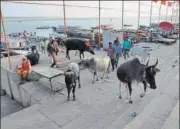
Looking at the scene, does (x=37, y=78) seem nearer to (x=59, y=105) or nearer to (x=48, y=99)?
(x=48, y=99)

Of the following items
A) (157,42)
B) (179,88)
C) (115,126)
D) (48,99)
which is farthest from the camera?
(157,42)

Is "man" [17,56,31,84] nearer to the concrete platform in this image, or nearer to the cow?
the concrete platform

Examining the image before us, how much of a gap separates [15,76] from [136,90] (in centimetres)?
577

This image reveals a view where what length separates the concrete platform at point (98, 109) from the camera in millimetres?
4785

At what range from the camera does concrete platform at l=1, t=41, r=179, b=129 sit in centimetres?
479

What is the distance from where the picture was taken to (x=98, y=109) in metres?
5.79

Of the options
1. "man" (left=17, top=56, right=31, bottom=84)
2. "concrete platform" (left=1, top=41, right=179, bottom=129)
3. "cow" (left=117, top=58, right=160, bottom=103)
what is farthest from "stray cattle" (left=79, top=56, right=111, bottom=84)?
"man" (left=17, top=56, right=31, bottom=84)

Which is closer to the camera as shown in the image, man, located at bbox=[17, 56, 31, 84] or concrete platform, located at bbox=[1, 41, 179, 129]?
concrete platform, located at bbox=[1, 41, 179, 129]

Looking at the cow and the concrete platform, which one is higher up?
the cow

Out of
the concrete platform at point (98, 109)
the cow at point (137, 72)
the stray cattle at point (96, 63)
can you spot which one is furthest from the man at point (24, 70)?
the cow at point (137, 72)

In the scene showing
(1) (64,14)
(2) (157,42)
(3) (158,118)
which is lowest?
(3) (158,118)

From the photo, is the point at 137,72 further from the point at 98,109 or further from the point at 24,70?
the point at 24,70

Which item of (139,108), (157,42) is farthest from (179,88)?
(157,42)

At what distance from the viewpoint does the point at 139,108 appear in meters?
5.59
